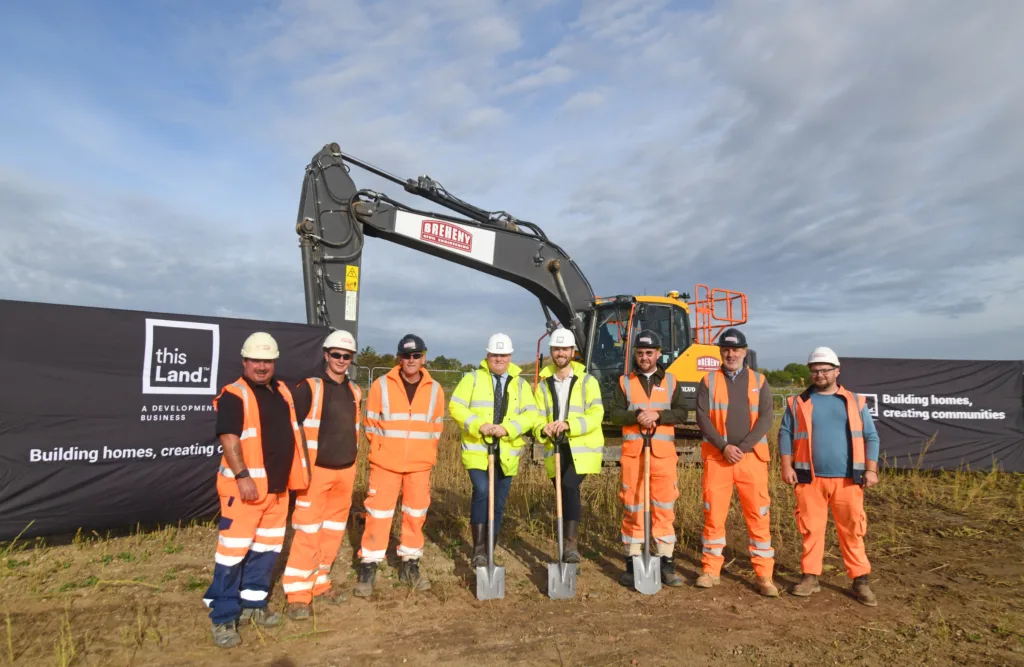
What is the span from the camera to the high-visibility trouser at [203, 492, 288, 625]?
373cm

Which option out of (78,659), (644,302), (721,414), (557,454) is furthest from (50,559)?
(644,302)

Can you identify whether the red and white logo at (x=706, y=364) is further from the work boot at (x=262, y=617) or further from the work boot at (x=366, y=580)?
the work boot at (x=262, y=617)

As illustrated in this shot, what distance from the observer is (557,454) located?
4.98m

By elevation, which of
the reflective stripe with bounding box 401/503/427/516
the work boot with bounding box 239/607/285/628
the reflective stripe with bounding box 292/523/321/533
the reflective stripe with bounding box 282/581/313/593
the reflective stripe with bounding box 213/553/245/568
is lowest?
the work boot with bounding box 239/607/285/628

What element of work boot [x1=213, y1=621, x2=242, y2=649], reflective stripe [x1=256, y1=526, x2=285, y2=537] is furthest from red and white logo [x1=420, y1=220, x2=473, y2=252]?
work boot [x1=213, y1=621, x2=242, y2=649]

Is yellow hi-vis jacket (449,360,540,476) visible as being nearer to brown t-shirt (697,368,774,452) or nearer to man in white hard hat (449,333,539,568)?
man in white hard hat (449,333,539,568)

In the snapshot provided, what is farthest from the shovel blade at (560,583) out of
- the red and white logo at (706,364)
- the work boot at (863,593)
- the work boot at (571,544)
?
the red and white logo at (706,364)

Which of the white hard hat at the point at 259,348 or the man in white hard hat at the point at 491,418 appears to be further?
the man in white hard hat at the point at 491,418

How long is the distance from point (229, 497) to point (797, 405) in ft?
14.0

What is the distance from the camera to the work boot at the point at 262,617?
3967 mm

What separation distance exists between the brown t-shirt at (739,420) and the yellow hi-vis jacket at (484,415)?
1.40m

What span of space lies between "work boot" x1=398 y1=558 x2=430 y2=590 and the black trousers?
132 cm

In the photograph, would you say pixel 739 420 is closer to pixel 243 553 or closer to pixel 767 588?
pixel 767 588

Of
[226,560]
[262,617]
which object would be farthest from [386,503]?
[226,560]
